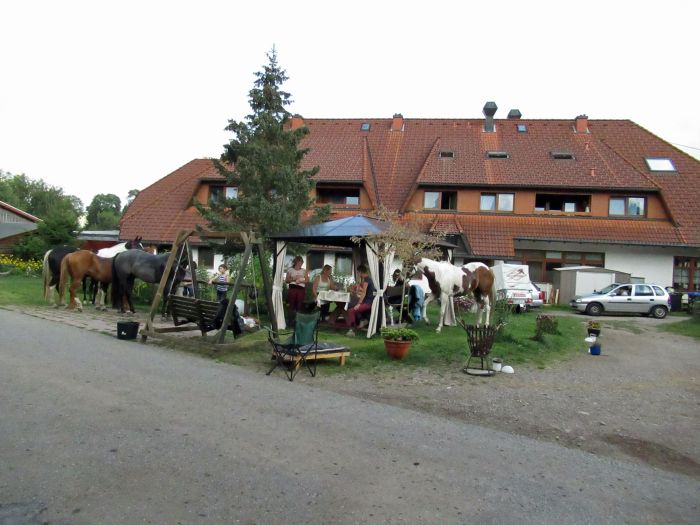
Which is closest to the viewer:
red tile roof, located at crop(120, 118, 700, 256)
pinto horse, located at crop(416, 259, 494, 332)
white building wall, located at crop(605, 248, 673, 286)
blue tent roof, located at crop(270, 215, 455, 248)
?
blue tent roof, located at crop(270, 215, 455, 248)

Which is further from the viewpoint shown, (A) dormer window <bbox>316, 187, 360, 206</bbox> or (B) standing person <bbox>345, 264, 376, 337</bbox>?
(A) dormer window <bbox>316, 187, 360, 206</bbox>

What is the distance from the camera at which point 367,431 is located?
5746 millimetres

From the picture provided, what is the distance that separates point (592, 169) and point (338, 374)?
25.5 m

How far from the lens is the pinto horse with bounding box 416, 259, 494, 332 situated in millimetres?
14219

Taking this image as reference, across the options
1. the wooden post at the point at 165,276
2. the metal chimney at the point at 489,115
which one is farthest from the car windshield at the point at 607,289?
the wooden post at the point at 165,276

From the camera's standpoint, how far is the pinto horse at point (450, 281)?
1422cm

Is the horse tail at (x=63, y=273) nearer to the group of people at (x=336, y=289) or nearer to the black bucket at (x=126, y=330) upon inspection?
the black bucket at (x=126, y=330)

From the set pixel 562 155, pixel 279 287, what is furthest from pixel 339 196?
pixel 279 287

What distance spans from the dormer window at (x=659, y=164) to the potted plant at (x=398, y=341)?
1049 inches

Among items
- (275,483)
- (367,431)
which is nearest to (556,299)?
(367,431)

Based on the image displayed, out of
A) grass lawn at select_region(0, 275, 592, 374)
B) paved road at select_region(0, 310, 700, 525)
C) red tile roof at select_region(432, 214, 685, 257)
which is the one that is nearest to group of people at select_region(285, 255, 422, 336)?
grass lawn at select_region(0, 275, 592, 374)

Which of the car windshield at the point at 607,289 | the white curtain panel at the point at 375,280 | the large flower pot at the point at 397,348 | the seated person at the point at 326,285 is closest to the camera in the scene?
the large flower pot at the point at 397,348

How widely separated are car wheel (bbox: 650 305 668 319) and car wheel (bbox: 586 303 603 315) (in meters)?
2.18

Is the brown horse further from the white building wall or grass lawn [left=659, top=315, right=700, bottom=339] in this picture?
the white building wall
